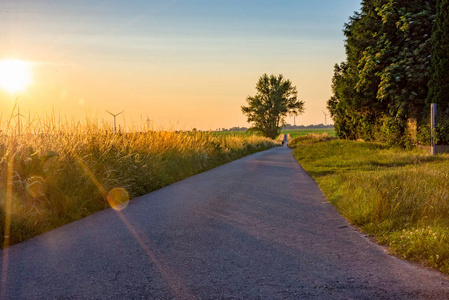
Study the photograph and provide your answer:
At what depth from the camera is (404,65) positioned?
1961 centimetres

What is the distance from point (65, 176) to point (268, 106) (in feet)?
212

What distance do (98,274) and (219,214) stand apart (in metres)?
3.18

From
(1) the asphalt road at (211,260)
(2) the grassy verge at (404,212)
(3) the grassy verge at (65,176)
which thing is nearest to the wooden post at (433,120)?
(2) the grassy verge at (404,212)

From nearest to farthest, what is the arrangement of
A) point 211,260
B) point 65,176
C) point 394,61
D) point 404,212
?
point 211,260 → point 404,212 → point 65,176 → point 394,61

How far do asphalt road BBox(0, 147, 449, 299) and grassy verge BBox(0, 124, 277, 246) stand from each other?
44cm

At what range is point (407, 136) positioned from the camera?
69.2 ft

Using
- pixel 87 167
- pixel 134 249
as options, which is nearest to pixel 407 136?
pixel 87 167

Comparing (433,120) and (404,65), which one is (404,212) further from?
(404,65)

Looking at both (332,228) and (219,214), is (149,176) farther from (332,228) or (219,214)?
(332,228)

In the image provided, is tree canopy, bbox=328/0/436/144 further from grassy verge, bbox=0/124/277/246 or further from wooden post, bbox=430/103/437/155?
grassy verge, bbox=0/124/277/246

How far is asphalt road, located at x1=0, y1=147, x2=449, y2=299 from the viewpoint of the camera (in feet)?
12.0

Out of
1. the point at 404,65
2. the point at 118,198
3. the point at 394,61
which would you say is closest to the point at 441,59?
the point at 404,65

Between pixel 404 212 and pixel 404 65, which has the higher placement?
pixel 404 65

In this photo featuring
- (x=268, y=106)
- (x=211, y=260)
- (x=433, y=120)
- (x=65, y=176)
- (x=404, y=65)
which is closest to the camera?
(x=211, y=260)
